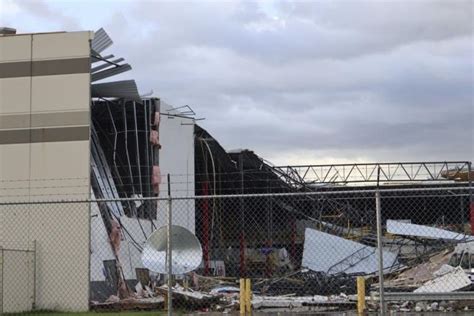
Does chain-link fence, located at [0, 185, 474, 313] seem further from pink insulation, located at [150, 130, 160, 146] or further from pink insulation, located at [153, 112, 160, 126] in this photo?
pink insulation, located at [153, 112, 160, 126]

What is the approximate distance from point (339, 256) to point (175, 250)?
71.1 feet

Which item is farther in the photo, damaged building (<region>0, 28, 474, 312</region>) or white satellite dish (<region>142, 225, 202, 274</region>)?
damaged building (<region>0, 28, 474, 312</region>)

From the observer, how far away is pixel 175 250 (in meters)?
11.4

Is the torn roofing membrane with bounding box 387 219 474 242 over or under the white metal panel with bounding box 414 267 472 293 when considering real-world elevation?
over

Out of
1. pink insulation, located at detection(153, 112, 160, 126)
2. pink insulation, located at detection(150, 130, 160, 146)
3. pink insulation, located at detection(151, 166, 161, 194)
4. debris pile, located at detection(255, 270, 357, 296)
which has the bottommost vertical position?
debris pile, located at detection(255, 270, 357, 296)

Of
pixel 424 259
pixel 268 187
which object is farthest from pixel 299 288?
pixel 268 187

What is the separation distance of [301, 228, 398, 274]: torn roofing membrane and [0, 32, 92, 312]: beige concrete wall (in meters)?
13.0

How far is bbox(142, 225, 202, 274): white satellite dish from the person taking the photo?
11172 mm

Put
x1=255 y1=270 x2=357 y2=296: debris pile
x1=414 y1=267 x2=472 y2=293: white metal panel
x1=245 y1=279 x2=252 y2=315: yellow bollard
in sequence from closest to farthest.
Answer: x1=245 y1=279 x2=252 y2=315: yellow bollard
x1=414 y1=267 x2=472 y2=293: white metal panel
x1=255 y1=270 x2=357 y2=296: debris pile

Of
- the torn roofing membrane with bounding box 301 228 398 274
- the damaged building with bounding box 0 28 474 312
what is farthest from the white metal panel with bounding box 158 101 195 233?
the torn roofing membrane with bounding box 301 228 398 274

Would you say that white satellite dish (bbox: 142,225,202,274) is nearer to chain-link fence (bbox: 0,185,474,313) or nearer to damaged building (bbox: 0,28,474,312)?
chain-link fence (bbox: 0,185,474,313)

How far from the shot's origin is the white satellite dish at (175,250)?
11.2m

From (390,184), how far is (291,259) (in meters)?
12.2

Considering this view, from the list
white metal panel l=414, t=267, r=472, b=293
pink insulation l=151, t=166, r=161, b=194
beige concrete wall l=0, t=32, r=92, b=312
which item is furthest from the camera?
pink insulation l=151, t=166, r=161, b=194
